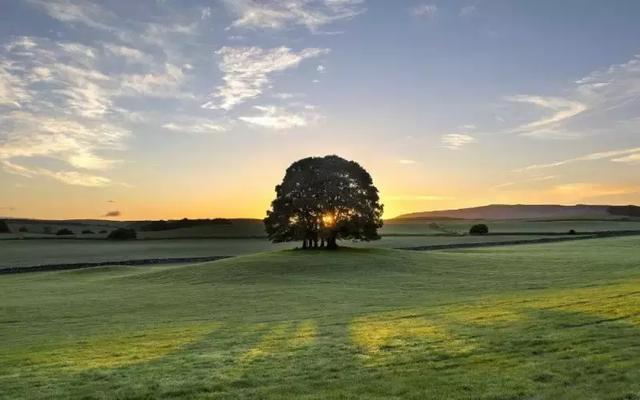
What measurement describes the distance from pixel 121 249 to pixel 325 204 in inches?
1799

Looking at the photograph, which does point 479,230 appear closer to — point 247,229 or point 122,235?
point 247,229

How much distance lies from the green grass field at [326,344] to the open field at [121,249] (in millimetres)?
43214

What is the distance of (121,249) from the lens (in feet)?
317

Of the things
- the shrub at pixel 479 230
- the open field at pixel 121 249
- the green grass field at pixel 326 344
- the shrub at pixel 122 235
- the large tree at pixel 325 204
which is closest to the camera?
the green grass field at pixel 326 344

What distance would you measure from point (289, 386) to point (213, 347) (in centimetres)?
602

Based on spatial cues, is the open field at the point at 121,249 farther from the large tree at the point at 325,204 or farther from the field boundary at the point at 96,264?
the large tree at the point at 325,204

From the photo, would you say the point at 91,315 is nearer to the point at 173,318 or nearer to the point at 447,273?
the point at 173,318

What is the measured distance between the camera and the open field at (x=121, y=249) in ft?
265

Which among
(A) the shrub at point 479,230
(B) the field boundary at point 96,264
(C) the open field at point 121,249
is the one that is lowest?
(B) the field boundary at point 96,264

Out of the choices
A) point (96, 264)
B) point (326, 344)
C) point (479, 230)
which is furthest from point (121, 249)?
point (326, 344)

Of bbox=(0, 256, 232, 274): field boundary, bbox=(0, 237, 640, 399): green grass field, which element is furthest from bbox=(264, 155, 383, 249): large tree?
bbox=(0, 237, 640, 399): green grass field

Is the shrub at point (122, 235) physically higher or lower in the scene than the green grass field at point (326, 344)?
higher

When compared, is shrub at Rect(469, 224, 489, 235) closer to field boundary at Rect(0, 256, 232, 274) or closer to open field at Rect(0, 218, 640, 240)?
open field at Rect(0, 218, 640, 240)

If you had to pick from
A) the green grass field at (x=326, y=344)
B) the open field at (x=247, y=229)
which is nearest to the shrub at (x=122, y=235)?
the open field at (x=247, y=229)
